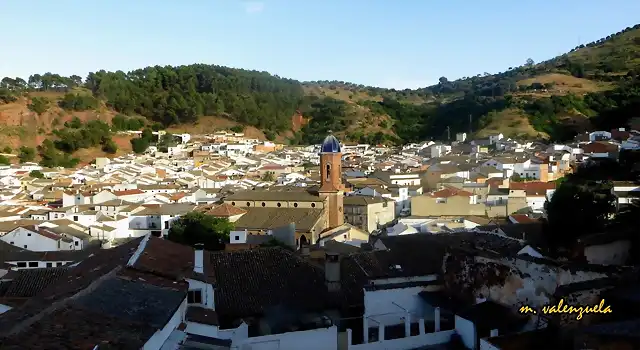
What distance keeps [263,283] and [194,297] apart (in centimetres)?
241

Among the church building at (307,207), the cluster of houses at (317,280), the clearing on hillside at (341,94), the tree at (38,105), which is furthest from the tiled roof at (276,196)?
the clearing on hillside at (341,94)

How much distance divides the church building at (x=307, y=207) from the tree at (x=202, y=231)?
69.4 inches

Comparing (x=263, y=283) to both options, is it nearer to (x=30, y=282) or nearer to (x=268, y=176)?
(x=30, y=282)

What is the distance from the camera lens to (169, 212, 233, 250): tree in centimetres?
2261

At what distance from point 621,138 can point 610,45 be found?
59294 mm

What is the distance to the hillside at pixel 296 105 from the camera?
201 ft

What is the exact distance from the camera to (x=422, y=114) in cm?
8544

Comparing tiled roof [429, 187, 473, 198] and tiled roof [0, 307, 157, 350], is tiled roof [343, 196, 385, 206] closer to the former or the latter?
tiled roof [429, 187, 473, 198]

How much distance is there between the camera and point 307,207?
2852 cm

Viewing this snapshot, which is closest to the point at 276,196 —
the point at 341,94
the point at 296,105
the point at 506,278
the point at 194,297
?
the point at 194,297

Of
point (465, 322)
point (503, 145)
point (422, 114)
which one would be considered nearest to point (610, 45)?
point (422, 114)

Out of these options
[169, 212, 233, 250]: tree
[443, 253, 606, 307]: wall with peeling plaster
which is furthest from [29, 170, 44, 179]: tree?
[443, 253, 606, 307]: wall with peeling plaster

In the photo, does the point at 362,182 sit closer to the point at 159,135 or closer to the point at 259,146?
the point at 259,146

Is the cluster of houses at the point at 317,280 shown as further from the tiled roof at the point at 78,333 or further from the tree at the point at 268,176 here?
the tree at the point at 268,176
